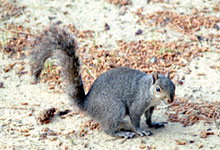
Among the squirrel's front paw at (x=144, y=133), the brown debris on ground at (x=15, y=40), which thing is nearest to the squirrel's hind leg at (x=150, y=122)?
the squirrel's front paw at (x=144, y=133)

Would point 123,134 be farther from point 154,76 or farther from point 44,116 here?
point 44,116

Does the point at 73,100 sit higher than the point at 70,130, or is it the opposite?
the point at 73,100

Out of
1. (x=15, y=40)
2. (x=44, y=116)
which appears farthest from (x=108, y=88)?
(x=15, y=40)

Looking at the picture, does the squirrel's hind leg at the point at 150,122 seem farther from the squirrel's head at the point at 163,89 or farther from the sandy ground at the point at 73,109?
the squirrel's head at the point at 163,89

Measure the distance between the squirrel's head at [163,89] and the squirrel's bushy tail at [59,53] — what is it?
69 cm

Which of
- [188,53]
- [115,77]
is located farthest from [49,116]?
[188,53]

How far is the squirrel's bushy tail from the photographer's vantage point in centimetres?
358

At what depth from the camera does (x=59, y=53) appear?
3652 millimetres

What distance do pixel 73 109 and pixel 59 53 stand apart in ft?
2.50

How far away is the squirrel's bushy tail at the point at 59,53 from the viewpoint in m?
3.58

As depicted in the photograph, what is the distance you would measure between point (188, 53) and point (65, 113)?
1758mm

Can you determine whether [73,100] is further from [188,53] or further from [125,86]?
[188,53]

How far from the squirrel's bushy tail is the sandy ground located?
1.67ft

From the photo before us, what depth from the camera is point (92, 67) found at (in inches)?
191
